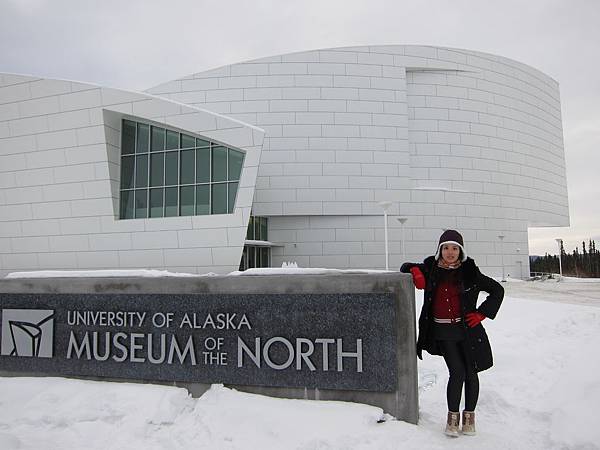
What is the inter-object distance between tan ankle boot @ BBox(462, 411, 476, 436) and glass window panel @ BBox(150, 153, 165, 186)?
16268 millimetres

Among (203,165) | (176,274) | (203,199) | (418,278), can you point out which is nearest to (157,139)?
(203,165)

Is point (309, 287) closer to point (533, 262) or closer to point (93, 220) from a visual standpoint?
point (93, 220)

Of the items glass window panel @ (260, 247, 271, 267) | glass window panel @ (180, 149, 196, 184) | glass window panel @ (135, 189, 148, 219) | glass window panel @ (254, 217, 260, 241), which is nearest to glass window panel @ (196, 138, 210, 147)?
glass window panel @ (180, 149, 196, 184)

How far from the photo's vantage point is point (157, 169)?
1833 cm

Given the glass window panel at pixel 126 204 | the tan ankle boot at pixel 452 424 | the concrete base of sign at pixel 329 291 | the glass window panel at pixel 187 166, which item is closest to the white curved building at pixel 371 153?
the glass window panel at pixel 126 204

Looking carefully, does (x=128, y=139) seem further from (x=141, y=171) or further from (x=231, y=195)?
(x=231, y=195)

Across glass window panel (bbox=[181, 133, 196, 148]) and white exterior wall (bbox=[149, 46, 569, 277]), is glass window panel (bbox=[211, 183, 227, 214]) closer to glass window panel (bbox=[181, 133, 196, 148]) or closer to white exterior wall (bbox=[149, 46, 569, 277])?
glass window panel (bbox=[181, 133, 196, 148])

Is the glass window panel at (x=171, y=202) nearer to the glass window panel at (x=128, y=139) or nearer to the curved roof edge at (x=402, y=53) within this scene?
the glass window panel at (x=128, y=139)

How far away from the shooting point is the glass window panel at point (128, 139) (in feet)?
60.0

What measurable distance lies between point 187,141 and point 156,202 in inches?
107

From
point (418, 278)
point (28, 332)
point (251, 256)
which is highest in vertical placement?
point (251, 256)

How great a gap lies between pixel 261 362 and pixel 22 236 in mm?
17745

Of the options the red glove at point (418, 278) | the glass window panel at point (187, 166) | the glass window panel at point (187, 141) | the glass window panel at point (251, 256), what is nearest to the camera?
the red glove at point (418, 278)

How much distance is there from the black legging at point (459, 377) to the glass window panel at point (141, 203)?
51.9ft
